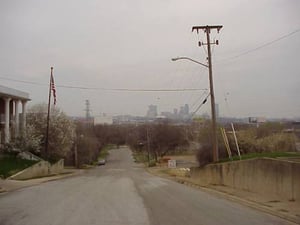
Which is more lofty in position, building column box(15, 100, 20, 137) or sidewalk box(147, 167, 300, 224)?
building column box(15, 100, 20, 137)

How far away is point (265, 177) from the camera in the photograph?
1908 cm

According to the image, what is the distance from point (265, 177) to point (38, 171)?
39.1m

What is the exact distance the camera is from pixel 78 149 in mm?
95750

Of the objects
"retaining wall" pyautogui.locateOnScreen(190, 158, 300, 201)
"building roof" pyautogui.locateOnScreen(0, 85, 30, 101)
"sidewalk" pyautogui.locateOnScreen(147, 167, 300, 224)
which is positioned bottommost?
"sidewalk" pyautogui.locateOnScreen(147, 167, 300, 224)

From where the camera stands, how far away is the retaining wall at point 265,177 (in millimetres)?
16344

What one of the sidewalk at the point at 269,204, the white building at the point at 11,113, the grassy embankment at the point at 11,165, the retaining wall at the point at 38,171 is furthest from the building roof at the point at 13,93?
the sidewalk at the point at 269,204

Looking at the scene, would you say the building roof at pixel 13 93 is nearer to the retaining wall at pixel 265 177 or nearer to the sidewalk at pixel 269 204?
the retaining wall at pixel 265 177

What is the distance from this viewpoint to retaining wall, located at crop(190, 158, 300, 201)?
16344 millimetres

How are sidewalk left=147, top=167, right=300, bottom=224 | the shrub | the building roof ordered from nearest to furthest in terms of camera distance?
sidewalk left=147, top=167, right=300, bottom=224 → the building roof → the shrub

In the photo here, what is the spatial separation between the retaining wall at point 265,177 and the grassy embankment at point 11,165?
2316 centimetres

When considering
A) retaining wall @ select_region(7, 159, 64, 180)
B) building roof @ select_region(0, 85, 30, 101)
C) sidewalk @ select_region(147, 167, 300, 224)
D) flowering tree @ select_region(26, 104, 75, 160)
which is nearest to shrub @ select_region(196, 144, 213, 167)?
retaining wall @ select_region(7, 159, 64, 180)

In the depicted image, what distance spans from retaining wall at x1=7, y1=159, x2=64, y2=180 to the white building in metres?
5.24

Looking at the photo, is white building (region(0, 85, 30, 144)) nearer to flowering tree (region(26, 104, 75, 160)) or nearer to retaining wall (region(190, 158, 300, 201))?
flowering tree (region(26, 104, 75, 160))

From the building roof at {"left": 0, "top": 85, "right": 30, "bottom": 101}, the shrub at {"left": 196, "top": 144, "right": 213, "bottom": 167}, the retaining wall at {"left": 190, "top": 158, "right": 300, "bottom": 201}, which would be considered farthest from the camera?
the shrub at {"left": 196, "top": 144, "right": 213, "bottom": 167}
